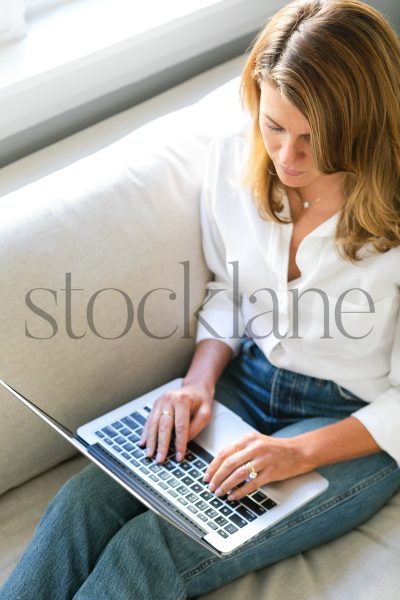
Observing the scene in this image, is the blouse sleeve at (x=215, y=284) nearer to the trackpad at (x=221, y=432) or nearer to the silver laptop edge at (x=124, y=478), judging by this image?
the trackpad at (x=221, y=432)

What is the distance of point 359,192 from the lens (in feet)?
4.03

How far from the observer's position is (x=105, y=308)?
136 cm

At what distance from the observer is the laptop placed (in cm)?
116

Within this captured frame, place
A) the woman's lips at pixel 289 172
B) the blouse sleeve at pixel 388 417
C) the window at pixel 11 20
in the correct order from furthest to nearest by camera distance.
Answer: the window at pixel 11 20
the blouse sleeve at pixel 388 417
the woman's lips at pixel 289 172

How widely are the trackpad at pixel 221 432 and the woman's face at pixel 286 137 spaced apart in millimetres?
397

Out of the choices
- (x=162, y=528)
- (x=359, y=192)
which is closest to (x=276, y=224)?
(x=359, y=192)

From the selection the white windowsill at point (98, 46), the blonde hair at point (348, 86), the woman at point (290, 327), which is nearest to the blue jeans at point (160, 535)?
the woman at point (290, 327)

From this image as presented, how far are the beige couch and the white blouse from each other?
0.05 m

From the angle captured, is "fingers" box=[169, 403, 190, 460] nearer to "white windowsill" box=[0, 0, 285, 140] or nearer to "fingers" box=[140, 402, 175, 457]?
"fingers" box=[140, 402, 175, 457]

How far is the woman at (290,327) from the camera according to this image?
114 centimetres

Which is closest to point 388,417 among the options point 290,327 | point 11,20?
point 290,327

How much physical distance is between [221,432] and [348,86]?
57 cm

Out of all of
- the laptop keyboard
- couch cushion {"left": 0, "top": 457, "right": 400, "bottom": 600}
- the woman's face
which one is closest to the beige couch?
couch cushion {"left": 0, "top": 457, "right": 400, "bottom": 600}

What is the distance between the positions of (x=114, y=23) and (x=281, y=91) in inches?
26.7
